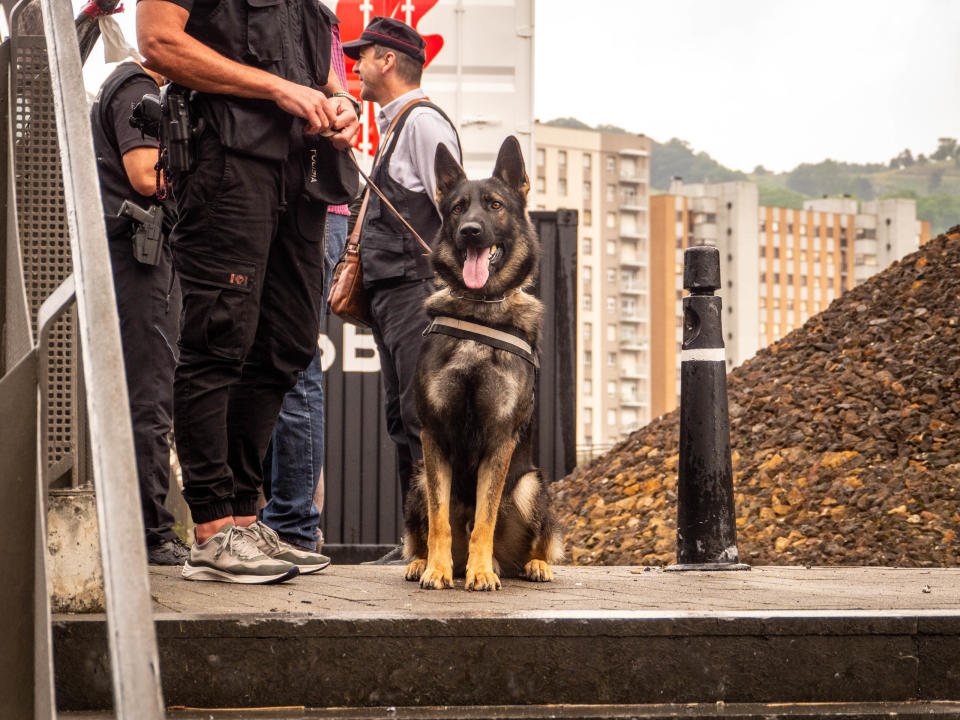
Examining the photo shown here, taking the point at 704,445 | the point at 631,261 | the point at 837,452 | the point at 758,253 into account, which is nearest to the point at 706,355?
the point at 704,445

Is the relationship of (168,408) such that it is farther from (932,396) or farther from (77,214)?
(932,396)

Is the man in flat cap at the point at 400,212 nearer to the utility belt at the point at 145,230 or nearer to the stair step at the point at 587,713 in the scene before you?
the utility belt at the point at 145,230

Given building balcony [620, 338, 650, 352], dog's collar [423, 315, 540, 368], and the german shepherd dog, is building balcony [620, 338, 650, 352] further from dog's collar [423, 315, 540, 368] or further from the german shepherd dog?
dog's collar [423, 315, 540, 368]

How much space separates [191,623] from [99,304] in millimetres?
1062

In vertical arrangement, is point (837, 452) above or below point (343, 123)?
below

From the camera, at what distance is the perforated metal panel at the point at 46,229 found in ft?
9.43

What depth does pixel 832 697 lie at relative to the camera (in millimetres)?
2645

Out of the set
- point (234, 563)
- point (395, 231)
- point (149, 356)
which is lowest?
point (234, 563)

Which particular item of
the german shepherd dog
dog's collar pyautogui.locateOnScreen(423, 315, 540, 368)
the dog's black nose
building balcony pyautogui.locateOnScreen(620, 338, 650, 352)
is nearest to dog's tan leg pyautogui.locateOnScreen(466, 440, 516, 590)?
the german shepherd dog

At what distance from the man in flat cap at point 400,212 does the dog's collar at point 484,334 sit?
2.43ft

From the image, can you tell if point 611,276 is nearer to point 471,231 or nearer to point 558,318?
point 558,318

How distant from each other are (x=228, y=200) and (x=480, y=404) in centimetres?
107

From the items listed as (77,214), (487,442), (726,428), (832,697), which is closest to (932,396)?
(726,428)

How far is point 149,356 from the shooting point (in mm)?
4422
